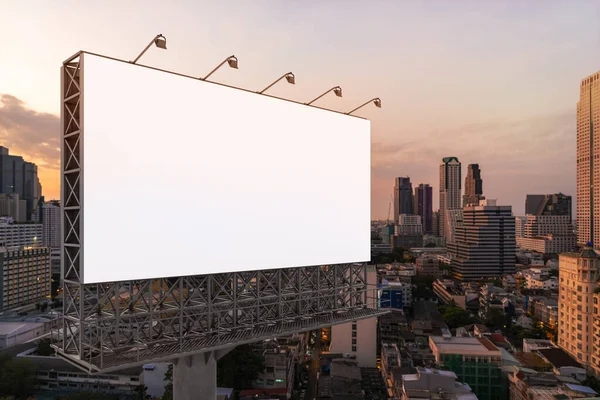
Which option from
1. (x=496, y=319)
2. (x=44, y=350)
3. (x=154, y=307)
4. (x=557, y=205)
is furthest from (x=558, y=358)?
(x=557, y=205)

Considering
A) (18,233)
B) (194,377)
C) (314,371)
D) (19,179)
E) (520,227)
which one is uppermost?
(19,179)

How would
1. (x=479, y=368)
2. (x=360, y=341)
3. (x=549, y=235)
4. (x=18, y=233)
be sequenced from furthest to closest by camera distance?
(x=549, y=235)
(x=18, y=233)
(x=360, y=341)
(x=479, y=368)

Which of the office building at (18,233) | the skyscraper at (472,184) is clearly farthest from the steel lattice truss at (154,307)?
the skyscraper at (472,184)

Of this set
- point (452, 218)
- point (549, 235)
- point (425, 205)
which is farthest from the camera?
point (425, 205)

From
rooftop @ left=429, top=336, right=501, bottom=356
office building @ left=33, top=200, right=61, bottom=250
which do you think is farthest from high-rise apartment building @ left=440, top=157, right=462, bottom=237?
rooftop @ left=429, top=336, right=501, bottom=356

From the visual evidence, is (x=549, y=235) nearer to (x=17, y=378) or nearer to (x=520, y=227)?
(x=520, y=227)

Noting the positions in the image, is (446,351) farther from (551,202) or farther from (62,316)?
(551,202)

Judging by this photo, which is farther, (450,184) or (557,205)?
(450,184)

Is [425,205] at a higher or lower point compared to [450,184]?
lower
